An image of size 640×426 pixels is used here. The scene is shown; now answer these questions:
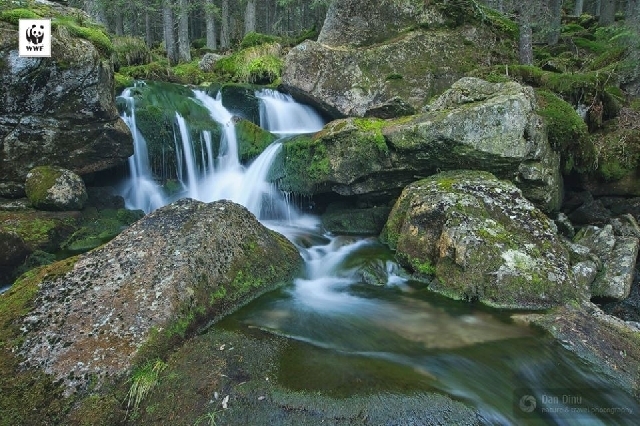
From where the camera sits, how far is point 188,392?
349cm

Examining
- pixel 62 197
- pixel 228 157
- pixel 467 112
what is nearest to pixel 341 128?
pixel 467 112

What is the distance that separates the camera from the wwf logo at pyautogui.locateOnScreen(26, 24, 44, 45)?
24.7ft

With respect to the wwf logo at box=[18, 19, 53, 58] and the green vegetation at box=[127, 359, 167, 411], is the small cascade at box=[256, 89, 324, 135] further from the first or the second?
the green vegetation at box=[127, 359, 167, 411]

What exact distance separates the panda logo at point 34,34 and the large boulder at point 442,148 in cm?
515

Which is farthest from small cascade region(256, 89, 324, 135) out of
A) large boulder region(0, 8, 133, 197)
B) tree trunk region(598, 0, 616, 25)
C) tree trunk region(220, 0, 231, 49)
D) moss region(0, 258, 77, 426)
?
tree trunk region(598, 0, 616, 25)

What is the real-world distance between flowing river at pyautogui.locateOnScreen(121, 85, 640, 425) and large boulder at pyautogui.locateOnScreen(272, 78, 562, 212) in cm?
154

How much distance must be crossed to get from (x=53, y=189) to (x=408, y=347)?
7.41m

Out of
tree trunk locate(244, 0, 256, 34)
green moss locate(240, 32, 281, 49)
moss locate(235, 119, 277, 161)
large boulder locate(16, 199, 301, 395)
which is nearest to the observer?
large boulder locate(16, 199, 301, 395)

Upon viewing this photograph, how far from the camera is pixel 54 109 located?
323 inches

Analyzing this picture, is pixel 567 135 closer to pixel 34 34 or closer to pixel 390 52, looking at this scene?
pixel 390 52

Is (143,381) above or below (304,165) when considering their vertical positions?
below

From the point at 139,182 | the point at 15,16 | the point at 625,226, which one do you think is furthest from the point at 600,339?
the point at 15,16

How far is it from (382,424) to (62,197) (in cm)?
766

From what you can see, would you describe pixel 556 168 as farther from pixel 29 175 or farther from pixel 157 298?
pixel 29 175
